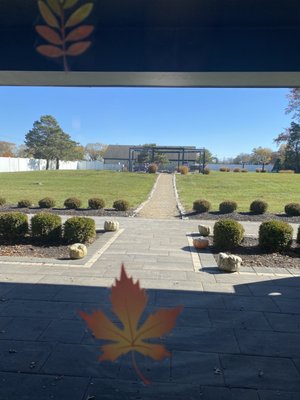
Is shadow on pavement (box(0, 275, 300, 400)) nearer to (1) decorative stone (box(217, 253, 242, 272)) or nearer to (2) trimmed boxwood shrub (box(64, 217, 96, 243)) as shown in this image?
(1) decorative stone (box(217, 253, 242, 272))

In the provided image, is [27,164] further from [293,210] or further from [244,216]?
[293,210]

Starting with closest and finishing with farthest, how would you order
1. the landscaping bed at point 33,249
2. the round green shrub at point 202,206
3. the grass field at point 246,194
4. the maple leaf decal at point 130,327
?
the maple leaf decal at point 130,327, the landscaping bed at point 33,249, the round green shrub at point 202,206, the grass field at point 246,194

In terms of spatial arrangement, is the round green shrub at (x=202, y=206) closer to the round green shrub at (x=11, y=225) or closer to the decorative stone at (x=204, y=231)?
the decorative stone at (x=204, y=231)

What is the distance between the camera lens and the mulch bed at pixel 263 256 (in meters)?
7.00

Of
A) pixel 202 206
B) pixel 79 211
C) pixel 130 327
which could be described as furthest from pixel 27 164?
pixel 130 327

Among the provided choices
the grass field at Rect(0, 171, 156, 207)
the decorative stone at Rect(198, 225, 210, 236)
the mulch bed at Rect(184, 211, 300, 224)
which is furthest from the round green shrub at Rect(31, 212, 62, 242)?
the grass field at Rect(0, 171, 156, 207)

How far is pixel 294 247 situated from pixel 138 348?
6540 millimetres

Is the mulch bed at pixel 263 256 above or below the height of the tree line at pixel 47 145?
below

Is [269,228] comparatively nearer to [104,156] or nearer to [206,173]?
[206,173]

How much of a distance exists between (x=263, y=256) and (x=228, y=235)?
937 mm

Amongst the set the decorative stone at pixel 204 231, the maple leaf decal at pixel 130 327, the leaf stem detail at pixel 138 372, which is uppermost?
the maple leaf decal at pixel 130 327

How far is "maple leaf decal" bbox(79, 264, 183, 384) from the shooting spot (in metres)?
2.50
